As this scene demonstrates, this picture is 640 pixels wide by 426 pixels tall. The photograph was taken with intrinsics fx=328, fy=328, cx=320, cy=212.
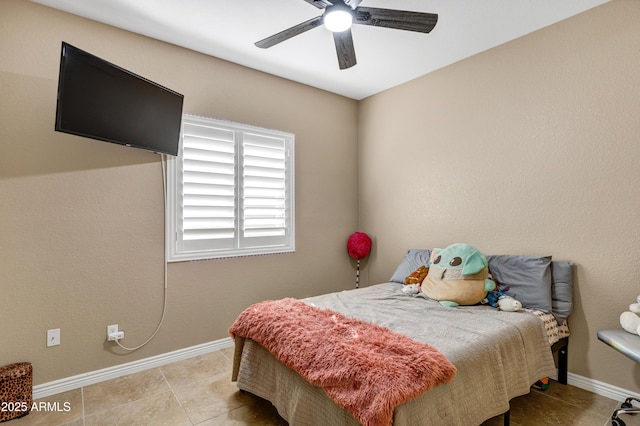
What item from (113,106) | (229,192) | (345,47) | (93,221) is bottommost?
(93,221)

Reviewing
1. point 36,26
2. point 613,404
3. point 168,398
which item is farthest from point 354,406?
point 36,26

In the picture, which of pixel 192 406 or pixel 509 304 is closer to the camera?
pixel 192 406

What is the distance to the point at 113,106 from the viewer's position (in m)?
2.24

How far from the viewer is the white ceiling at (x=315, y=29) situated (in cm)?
231

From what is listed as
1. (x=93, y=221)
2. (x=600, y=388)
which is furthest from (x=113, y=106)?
(x=600, y=388)

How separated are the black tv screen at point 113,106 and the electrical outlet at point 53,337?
141 centimetres

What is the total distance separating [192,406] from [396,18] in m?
2.74

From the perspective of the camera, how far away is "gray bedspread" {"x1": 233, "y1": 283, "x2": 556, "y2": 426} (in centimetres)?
153

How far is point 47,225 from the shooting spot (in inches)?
91.1

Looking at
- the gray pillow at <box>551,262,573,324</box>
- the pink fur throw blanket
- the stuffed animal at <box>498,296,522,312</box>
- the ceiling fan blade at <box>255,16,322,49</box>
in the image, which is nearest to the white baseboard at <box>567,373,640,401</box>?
the gray pillow at <box>551,262,573,324</box>

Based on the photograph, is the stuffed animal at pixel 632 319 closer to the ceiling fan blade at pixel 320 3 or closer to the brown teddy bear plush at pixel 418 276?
the brown teddy bear plush at pixel 418 276

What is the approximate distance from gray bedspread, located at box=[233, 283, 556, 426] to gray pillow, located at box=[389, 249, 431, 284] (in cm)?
65

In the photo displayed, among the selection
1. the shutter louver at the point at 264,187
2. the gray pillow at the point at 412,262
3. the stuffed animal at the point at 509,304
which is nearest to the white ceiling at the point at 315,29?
the shutter louver at the point at 264,187

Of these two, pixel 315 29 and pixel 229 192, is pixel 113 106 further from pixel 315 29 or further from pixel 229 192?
pixel 315 29
